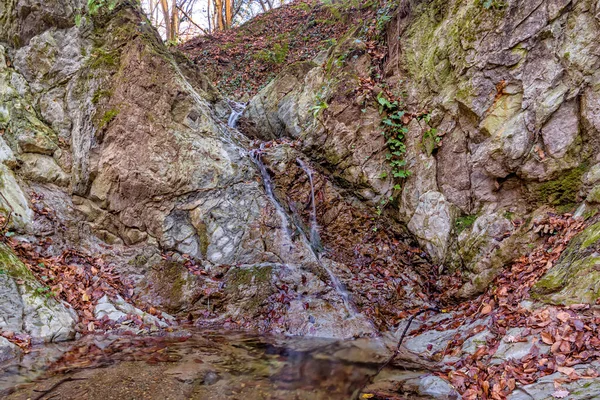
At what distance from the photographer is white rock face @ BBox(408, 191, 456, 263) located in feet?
22.2

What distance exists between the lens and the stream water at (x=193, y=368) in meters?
3.44

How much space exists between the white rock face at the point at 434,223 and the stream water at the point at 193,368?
2.54 metres

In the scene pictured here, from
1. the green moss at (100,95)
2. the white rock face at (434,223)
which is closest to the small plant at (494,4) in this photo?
the white rock face at (434,223)

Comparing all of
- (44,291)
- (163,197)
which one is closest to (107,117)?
(163,197)

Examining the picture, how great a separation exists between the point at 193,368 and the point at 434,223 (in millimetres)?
5131

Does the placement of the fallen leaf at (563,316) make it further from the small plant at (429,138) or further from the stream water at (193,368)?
the small plant at (429,138)

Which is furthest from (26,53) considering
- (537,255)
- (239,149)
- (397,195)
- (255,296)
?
(537,255)

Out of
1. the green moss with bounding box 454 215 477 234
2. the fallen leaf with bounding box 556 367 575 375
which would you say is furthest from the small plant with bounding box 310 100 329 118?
the fallen leaf with bounding box 556 367 575 375

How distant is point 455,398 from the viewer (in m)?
3.50

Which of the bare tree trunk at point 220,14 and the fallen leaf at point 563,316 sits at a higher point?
the bare tree trunk at point 220,14

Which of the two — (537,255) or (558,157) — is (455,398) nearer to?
(537,255)

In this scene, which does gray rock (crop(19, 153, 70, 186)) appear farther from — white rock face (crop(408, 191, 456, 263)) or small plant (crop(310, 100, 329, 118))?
white rock face (crop(408, 191, 456, 263))

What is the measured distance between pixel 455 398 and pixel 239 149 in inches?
262

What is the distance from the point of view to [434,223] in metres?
6.96
